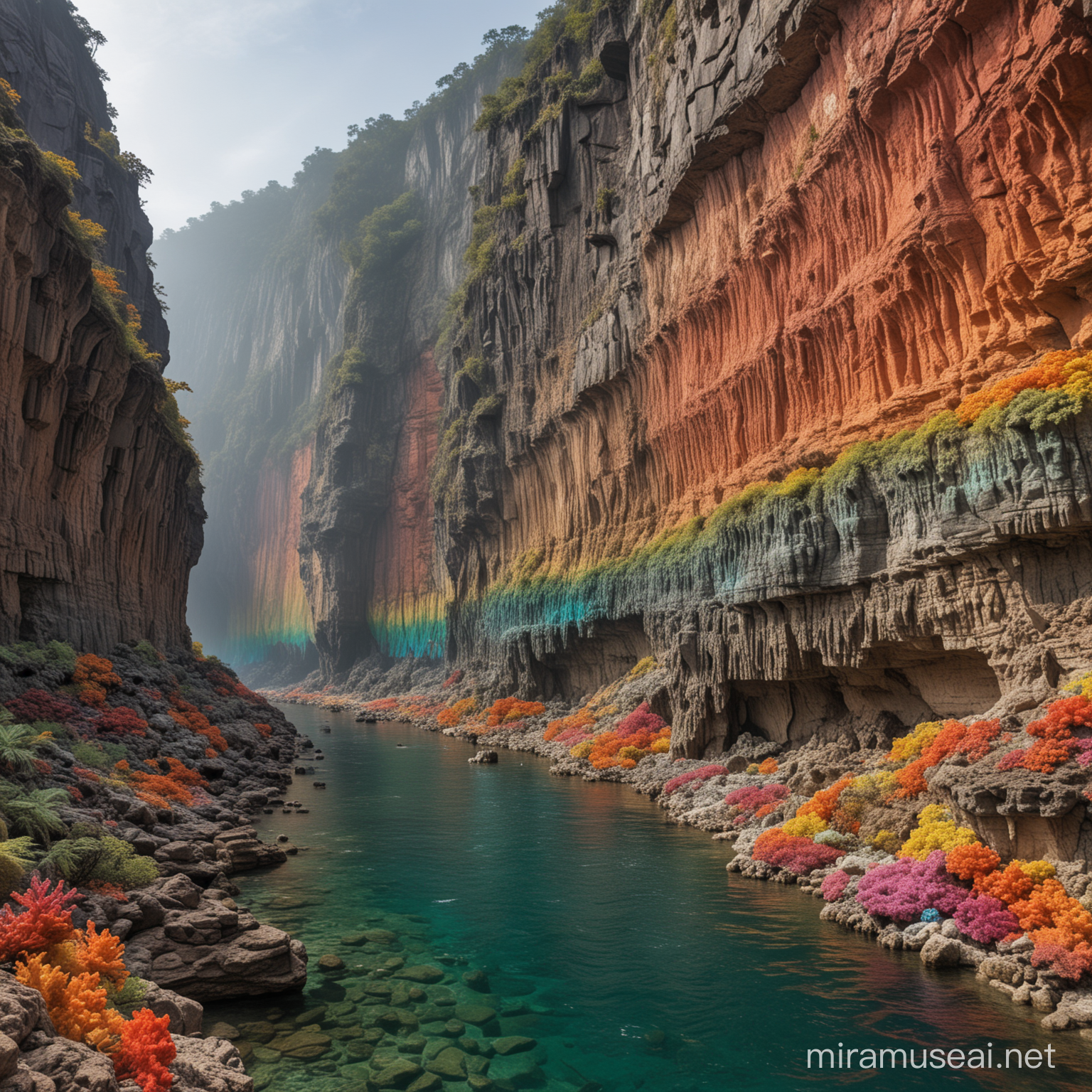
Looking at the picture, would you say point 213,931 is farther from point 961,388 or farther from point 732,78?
point 732,78

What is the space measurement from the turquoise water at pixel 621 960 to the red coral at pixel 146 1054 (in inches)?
89.5

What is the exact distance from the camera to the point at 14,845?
10648 mm

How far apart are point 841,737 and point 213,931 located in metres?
21.0

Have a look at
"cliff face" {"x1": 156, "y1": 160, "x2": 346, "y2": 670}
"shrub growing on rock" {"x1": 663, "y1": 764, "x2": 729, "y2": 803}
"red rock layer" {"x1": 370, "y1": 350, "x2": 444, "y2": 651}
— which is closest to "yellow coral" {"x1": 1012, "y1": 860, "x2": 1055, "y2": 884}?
"shrub growing on rock" {"x1": 663, "y1": 764, "x2": 729, "y2": 803}

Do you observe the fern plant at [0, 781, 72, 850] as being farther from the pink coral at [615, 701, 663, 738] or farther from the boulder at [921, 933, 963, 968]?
the pink coral at [615, 701, 663, 738]

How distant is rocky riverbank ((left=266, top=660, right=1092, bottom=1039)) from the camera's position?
12.1 m

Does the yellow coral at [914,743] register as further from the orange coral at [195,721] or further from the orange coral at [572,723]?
the orange coral at [195,721]

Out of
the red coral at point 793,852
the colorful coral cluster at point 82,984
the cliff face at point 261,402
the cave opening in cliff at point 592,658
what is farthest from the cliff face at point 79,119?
the cliff face at point 261,402

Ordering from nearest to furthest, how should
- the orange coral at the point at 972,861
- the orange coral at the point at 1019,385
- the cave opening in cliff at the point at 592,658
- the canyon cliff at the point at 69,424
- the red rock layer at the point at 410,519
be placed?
the orange coral at the point at 972,861
the orange coral at the point at 1019,385
the canyon cliff at the point at 69,424
the cave opening in cliff at the point at 592,658
the red rock layer at the point at 410,519

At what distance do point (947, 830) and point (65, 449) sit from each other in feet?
106

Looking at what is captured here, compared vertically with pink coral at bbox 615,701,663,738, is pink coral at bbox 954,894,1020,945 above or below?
below

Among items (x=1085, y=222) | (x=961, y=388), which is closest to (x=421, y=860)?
(x=961, y=388)

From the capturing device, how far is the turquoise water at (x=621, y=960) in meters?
9.98

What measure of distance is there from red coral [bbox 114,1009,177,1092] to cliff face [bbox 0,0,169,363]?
50511mm
